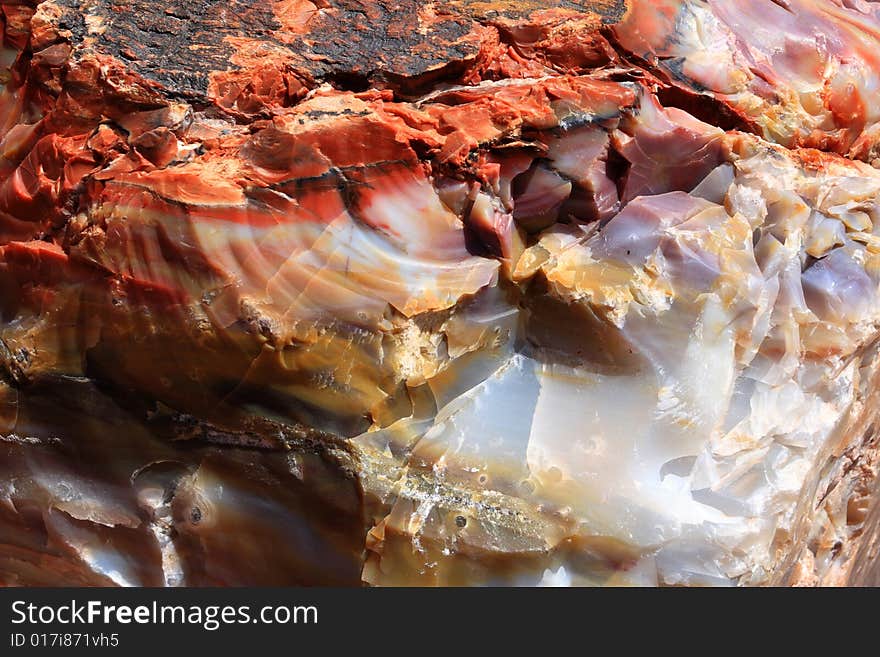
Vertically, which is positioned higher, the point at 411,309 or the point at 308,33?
the point at 308,33

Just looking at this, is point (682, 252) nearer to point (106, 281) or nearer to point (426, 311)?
point (426, 311)

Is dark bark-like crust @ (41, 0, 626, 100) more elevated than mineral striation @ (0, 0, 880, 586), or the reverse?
dark bark-like crust @ (41, 0, 626, 100)

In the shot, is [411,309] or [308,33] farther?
[308,33]

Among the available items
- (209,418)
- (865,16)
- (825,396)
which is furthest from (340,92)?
(865,16)

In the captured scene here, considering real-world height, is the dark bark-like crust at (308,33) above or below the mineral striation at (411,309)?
above

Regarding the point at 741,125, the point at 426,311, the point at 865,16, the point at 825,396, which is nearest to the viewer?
the point at 426,311

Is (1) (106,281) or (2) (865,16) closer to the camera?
(1) (106,281)

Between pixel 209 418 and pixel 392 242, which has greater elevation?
pixel 392 242

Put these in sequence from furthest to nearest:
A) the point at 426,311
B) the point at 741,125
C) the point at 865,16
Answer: the point at 865,16 → the point at 741,125 → the point at 426,311
